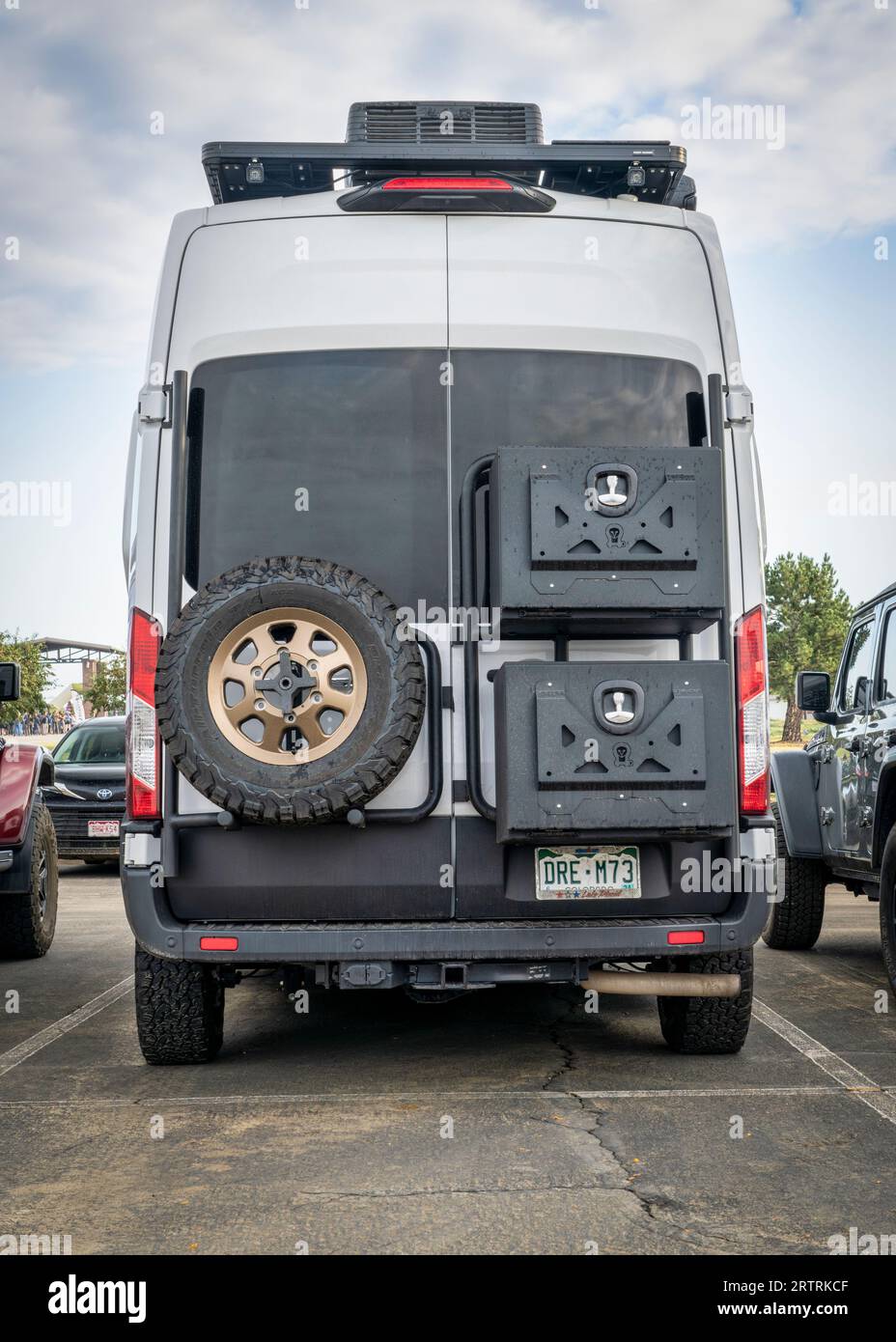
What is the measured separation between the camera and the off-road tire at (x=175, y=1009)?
5.43m

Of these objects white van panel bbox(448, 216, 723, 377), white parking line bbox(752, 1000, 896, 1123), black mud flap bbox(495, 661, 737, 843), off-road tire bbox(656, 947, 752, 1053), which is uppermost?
white van panel bbox(448, 216, 723, 377)

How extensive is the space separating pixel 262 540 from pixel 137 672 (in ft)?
2.18

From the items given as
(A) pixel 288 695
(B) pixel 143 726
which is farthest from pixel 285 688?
(B) pixel 143 726

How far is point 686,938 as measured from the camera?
505 cm

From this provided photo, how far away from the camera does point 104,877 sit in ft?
50.2

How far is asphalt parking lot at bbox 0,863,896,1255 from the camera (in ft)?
12.4

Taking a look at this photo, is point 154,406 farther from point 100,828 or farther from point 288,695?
point 100,828

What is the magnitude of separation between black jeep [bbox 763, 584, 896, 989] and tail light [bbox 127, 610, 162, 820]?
3.97 meters

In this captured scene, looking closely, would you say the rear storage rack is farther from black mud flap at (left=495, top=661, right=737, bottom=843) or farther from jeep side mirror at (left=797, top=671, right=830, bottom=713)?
jeep side mirror at (left=797, top=671, right=830, bottom=713)

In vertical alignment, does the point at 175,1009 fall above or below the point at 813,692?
below

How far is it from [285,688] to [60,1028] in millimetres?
2859

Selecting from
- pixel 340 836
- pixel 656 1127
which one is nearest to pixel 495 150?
pixel 340 836

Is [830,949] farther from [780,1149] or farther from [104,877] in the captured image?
[104,877]

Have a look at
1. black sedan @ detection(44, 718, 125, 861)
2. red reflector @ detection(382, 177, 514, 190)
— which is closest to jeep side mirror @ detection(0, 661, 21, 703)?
red reflector @ detection(382, 177, 514, 190)
